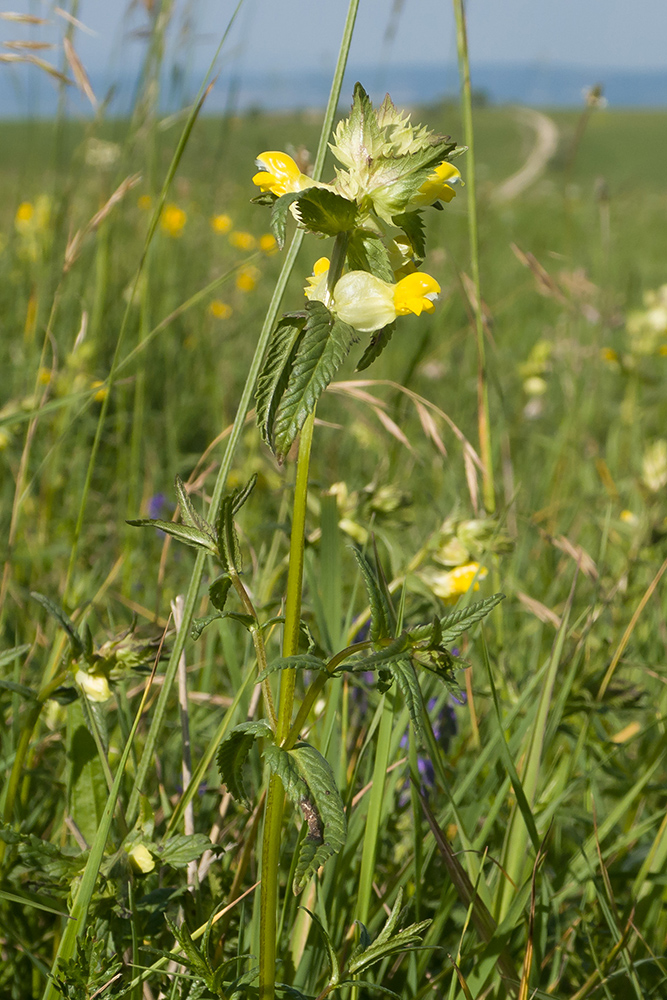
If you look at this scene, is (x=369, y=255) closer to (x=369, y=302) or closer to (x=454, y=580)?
(x=369, y=302)

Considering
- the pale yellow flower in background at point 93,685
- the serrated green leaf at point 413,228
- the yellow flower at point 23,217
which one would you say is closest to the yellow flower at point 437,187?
the serrated green leaf at point 413,228

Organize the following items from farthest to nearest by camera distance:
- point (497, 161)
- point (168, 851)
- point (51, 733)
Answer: point (497, 161) → point (51, 733) → point (168, 851)

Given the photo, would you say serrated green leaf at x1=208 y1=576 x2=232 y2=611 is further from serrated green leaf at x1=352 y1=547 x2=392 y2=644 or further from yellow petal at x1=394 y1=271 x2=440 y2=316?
yellow petal at x1=394 y1=271 x2=440 y2=316

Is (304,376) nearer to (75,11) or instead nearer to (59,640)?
(59,640)

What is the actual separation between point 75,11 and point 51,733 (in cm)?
98

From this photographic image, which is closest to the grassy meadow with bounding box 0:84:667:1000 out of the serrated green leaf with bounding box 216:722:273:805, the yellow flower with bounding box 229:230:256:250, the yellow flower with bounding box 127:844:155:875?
the yellow flower with bounding box 127:844:155:875

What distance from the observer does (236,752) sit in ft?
1.77

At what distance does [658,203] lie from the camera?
10.4 m

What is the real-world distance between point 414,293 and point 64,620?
36 cm

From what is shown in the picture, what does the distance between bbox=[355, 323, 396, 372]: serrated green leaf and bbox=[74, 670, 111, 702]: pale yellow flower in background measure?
367 millimetres

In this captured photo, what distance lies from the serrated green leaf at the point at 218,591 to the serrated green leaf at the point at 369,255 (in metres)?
0.22

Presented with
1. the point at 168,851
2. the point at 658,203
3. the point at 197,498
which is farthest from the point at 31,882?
the point at 658,203

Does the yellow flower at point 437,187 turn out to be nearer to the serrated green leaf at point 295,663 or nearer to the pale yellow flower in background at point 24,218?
the serrated green leaf at point 295,663

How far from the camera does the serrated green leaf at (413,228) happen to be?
521mm
